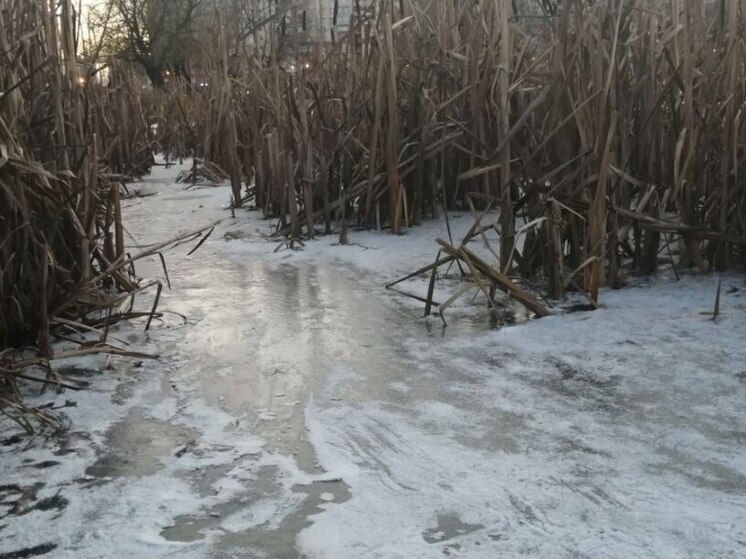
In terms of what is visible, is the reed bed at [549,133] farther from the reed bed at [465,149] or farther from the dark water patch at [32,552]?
the dark water patch at [32,552]

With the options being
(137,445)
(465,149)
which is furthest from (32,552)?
(465,149)

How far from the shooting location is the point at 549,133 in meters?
2.55

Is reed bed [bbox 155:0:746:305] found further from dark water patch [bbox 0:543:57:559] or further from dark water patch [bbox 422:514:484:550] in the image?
dark water patch [bbox 0:543:57:559]

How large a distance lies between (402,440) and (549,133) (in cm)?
135

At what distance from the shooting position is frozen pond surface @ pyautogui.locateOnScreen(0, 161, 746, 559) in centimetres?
120

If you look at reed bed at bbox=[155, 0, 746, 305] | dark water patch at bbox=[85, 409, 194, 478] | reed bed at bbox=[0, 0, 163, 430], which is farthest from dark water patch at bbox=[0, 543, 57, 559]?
reed bed at bbox=[155, 0, 746, 305]

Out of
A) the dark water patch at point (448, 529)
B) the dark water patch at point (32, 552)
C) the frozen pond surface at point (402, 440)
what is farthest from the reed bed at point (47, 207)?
the dark water patch at point (448, 529)

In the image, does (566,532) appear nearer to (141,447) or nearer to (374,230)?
(141,447)

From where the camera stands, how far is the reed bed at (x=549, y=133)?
7.99 ft

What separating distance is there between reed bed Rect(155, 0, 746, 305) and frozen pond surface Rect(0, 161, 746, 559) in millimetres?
253

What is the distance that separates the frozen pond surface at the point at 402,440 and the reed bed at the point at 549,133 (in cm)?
25

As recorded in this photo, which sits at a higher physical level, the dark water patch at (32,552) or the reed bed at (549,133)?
the reed bed at (549,133)

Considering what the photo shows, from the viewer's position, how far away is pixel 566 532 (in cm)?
119

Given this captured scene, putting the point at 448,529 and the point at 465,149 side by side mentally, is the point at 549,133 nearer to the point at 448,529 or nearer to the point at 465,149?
the point at 465,149
